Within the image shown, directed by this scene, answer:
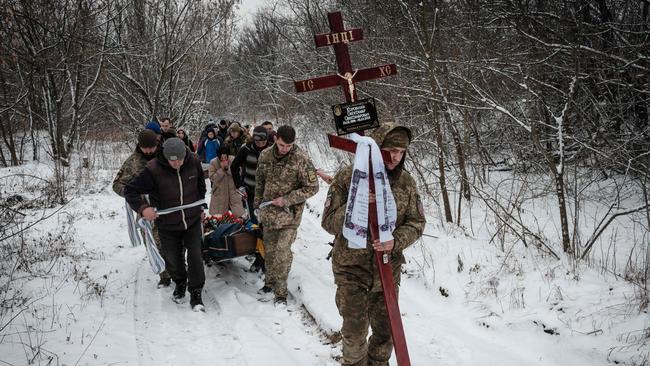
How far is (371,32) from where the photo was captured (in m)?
11.2

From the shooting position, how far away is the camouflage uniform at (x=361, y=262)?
297 cm

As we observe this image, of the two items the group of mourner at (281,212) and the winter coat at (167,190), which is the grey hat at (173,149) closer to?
the group of mourner at (281,212)

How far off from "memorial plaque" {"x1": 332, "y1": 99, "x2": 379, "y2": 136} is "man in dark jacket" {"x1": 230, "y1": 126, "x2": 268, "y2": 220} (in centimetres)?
285

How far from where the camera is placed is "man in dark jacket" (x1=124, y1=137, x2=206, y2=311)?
4.58 metres

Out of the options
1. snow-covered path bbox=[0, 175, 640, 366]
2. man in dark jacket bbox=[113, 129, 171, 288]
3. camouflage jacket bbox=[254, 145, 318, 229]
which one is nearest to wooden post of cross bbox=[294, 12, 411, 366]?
snow-covered path bbox=[0, 175, 640, 366]

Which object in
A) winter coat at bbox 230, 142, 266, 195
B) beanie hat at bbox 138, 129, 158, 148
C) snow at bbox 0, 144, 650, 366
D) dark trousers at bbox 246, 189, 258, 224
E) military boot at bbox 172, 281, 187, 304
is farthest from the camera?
dark trousers at bbox 246, 189, 258, 224

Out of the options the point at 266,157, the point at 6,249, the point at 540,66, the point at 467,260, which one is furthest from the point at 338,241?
the point at 540,66

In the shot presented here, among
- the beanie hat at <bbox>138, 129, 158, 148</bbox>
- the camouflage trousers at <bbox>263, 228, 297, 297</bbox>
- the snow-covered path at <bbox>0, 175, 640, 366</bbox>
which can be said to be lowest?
the snow-covered path at <bbox>0, 175, 640, 366</bbox>

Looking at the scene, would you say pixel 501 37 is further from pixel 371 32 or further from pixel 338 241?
pixel 338 241

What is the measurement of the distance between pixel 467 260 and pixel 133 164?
15.8ft

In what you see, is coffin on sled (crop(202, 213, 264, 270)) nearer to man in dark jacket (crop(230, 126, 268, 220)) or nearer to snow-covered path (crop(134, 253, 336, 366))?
snow-covered path (crop(134, 253, 336, 366))

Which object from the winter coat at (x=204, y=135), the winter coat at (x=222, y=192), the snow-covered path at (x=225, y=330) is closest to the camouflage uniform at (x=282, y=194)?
the snow-covered path at (x=225, y=330)

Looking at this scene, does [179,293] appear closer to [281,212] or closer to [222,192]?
[281,212]

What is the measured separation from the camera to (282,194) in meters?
4.95
